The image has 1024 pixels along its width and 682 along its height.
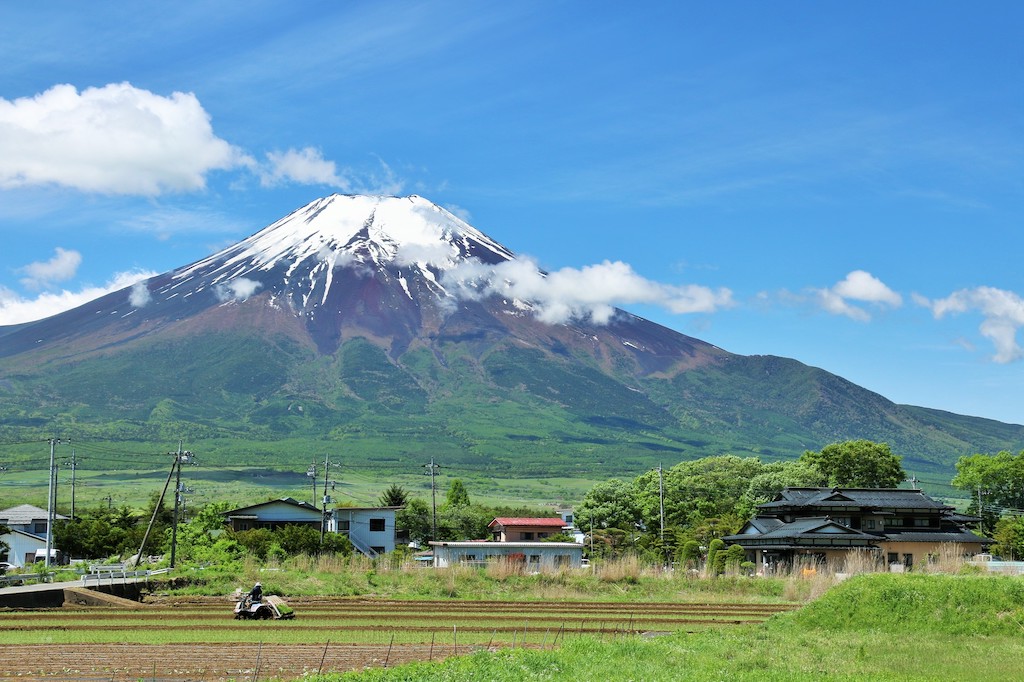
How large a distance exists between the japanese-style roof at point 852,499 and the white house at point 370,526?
24.2m

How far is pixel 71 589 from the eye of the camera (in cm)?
3203

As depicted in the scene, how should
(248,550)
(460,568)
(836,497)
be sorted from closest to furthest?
1. (460,568)
2. (248,550)
3. (836,497)

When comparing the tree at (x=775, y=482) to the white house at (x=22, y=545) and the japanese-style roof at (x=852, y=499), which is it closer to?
the japanese-style roof at (x=852, y=499)

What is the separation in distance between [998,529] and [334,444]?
15425 centimetres

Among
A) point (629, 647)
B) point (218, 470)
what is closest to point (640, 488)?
point (629, 647)

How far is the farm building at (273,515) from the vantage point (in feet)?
218

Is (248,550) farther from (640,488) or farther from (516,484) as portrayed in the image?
(516,484)

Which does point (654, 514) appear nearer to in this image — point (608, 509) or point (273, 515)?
point (608, 509)

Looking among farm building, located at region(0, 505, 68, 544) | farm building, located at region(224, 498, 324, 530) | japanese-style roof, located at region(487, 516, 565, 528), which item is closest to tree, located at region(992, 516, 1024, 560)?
japanese-style roof, located at region(487, 516, 565, 528)

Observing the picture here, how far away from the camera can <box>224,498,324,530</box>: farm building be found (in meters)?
66.6

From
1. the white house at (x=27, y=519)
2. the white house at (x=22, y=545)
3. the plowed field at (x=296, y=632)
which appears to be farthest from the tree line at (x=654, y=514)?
the plowed field at (x=296, y=632)

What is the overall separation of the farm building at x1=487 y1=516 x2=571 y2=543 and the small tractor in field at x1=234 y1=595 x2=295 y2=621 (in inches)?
1800

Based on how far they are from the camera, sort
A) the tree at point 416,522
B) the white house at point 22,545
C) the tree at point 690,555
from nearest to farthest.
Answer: the tree at point 690,555, the white house at point 22,545, the tree at point 416,522

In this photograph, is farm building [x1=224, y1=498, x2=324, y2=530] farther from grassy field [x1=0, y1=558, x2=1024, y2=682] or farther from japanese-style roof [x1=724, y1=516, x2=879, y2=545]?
japanese-style roof [x1=724, y1=516, x2=879, y2=545]
